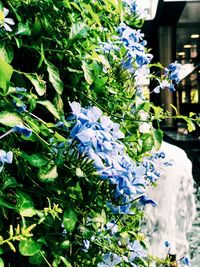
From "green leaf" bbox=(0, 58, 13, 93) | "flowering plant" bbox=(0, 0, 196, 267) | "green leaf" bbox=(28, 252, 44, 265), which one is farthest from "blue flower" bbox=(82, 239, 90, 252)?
"green leaf" bbox=(0, 58, 13, 93)

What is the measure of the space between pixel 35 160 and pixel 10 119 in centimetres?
10

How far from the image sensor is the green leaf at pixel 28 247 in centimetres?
70

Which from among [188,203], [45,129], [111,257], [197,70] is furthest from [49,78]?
[197,70]

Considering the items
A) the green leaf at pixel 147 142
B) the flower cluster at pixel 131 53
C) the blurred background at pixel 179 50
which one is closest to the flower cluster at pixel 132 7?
the flower cluster at pixel 131 53

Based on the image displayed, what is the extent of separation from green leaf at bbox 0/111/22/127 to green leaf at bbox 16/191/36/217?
5.1 inches

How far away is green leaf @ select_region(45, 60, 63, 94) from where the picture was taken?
819 mm

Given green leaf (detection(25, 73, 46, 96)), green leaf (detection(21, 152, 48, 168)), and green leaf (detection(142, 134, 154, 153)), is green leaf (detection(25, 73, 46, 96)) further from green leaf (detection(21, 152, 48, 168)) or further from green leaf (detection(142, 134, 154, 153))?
green leaf (detection(142, 134, 154, 153))

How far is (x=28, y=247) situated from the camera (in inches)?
27.8

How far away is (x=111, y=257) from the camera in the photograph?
Result: 2.98 feet

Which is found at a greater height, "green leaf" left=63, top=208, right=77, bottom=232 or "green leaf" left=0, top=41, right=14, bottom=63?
"green leaf" left=0, top=41, right=14, bottom=63

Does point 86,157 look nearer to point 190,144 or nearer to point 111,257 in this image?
point 111,257

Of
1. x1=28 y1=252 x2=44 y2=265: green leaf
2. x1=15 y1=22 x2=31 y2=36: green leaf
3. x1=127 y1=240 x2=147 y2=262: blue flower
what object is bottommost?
x1=127 y1=240 x2=147 y2=262: blue flower

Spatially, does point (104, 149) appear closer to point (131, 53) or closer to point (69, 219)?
point (69, 219)

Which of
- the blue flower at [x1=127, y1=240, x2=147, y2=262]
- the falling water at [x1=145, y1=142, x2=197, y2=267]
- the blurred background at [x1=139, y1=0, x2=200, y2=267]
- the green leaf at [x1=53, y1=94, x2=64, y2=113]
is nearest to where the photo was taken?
the green leaf at [x1=53, y1=94, x2=64, y2=113]
